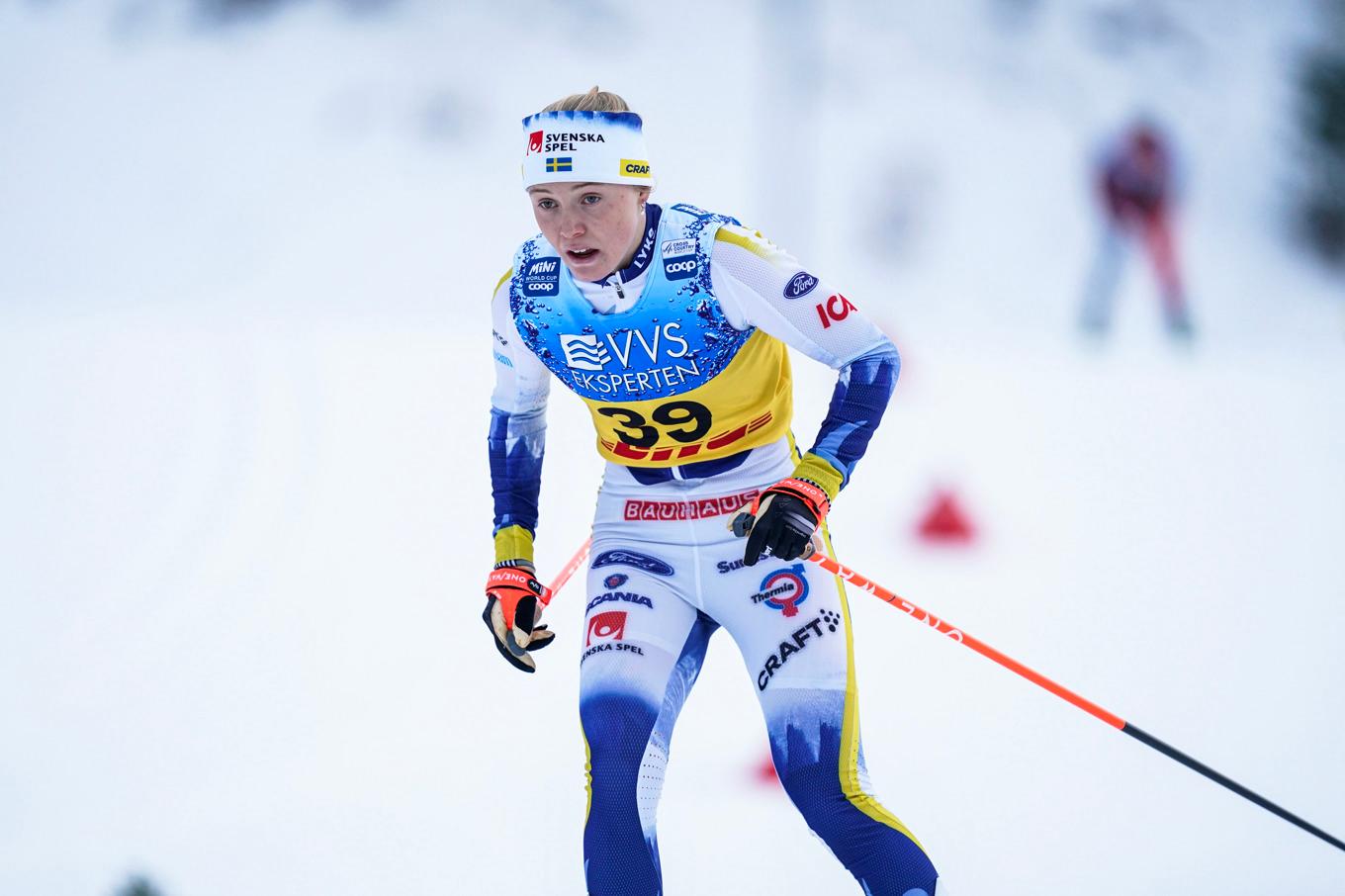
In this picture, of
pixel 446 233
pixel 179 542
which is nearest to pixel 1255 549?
pixel 179 542

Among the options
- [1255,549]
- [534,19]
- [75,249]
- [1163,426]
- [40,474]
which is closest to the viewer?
[1255,549]

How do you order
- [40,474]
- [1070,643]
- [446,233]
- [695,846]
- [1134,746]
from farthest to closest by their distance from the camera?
[446,233] → [40,474] → [1070,643] → [1134,746] → [695,846]

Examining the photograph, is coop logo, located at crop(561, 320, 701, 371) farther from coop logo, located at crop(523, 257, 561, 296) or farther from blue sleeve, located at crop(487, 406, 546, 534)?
blue sleeve, located at crop(487, 406, 546, 534)

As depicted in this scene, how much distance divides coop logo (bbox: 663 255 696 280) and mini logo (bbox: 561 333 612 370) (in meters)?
0.22

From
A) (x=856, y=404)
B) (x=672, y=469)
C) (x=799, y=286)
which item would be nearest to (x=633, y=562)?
(x=672, y=469)

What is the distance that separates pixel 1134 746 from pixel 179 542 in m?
3.88

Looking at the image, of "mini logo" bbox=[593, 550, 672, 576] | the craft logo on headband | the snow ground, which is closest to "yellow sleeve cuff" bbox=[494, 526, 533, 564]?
"mini logo" bbox=[593, 550, 672, 576]

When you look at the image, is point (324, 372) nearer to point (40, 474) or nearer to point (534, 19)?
point (40, 474)

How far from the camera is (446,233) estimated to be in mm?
10352

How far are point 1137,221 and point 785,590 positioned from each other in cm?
862

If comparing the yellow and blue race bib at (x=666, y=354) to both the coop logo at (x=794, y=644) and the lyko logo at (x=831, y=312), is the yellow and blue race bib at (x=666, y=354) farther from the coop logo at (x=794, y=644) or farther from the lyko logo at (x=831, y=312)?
the coop logo at (x=794, y=644)

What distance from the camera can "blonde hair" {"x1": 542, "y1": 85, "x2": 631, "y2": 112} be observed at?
8.79ft

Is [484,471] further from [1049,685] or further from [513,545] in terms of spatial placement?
[1049,685]

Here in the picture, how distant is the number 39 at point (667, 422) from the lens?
2.82 m
